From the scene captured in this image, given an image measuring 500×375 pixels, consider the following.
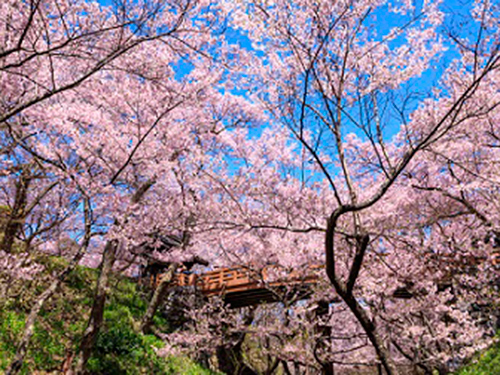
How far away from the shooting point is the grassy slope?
889 centimetres

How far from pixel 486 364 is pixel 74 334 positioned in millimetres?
10825

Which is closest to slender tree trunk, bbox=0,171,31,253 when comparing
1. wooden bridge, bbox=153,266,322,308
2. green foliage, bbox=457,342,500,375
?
wooden bridge, bbox=153,266,322,308

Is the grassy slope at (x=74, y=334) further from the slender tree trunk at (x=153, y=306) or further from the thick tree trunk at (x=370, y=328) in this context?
the thick tree trunk at (x=370, y=328)

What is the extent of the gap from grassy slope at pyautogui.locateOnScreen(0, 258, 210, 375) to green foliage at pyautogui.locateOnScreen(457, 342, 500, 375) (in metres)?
8.06

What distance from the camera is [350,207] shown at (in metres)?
4.18

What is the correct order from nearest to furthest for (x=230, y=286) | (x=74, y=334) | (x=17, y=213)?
(x=17, y=213) < (x=74, y=334) < (x=230, y=286)

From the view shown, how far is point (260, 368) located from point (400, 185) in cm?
1206

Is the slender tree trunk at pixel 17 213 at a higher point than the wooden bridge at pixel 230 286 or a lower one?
lower

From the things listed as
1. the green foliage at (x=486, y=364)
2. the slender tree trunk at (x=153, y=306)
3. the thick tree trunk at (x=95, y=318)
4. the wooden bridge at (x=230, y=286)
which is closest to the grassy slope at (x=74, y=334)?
the slender tree trunk at (x=153, y=306)

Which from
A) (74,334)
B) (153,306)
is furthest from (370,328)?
(153,306)

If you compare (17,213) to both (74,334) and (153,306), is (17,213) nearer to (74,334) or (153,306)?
(74,334)

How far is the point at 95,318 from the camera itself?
345 inches

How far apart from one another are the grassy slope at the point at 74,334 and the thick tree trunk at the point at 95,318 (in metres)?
1.04

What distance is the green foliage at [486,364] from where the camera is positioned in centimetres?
841
